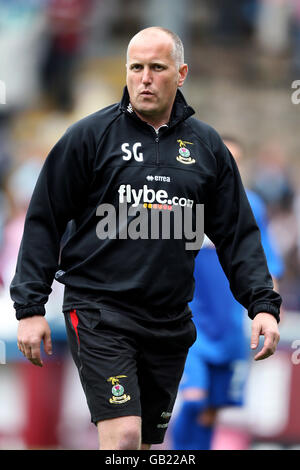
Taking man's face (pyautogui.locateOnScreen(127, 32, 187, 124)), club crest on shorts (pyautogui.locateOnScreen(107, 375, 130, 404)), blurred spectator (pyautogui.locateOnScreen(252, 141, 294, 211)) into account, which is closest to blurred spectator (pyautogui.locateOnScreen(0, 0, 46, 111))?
blurred spectator (pyautogui.locateOnScreen(252, 141, 294, 211))

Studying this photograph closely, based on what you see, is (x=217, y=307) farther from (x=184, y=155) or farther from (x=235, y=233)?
(x=184, y=155)

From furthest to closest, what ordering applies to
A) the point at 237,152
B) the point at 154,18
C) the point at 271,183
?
the point at 154,18 → the point at 271,183 → the point at 237,152

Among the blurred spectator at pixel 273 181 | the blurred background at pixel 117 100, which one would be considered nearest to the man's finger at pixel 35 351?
the blurred background at pixel 117 100

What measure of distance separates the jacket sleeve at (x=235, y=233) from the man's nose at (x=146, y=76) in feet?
1.80

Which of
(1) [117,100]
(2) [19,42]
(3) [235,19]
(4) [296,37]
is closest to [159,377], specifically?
(2) [19,42]

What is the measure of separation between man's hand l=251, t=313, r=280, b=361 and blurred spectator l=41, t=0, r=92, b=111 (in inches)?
435

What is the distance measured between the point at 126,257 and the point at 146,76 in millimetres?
899

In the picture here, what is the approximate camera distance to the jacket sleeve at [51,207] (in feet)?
16.7

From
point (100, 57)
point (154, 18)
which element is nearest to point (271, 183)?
point (154, 18)

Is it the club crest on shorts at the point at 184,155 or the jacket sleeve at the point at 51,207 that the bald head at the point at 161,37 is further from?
the jacket sleeve at the point at 51,207

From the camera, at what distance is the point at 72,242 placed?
521 cm

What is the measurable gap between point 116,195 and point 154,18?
35.2 feet

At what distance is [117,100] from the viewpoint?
16.5 metres
